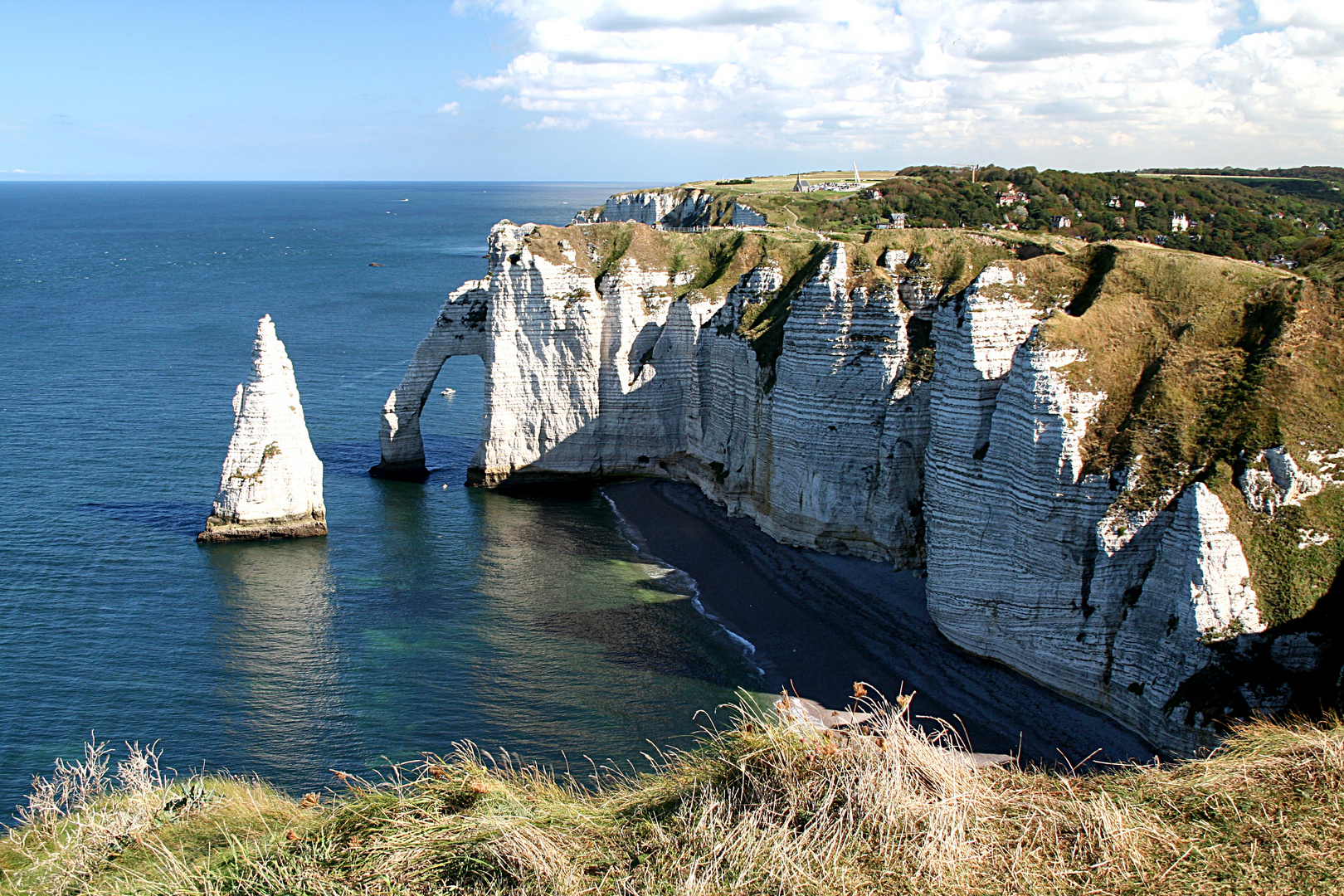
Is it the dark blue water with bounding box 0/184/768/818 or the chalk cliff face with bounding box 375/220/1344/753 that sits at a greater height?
the chalk cliff face with bounding box 375/220/1344/753

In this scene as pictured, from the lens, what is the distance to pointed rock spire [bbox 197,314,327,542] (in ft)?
119

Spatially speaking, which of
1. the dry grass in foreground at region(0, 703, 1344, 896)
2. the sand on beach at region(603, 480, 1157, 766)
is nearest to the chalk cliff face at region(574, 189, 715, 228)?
the sand on beach at region(603, 480, 1157, 766)

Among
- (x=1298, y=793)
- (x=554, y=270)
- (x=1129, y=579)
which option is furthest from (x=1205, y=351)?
(x=554, y=270)

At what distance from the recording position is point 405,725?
24000 millimetres

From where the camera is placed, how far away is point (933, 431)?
2717cm

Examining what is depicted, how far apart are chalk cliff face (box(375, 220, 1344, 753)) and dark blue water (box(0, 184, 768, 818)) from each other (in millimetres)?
5446

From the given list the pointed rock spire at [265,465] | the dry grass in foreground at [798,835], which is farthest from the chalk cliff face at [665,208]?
the dry grass in foreground at [798,835]

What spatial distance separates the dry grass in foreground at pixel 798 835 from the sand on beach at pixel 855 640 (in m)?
7.69

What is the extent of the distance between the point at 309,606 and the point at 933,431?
69.3ft

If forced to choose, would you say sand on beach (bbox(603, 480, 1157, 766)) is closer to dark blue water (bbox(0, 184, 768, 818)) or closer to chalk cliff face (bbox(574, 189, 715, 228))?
dark blue water (bbox(0, 184, 768, 818))

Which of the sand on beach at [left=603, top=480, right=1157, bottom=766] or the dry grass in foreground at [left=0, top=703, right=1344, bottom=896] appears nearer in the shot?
the dry grass in foreground at [left=0, top=703, right=1344, bottom=896]

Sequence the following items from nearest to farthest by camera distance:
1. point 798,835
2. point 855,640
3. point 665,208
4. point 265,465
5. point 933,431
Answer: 1. point 798,835
2. point 933,431
3. point 855,640
4. point 265,465
5. point 665,208

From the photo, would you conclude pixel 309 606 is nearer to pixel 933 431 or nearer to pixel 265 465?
pixel 265 465

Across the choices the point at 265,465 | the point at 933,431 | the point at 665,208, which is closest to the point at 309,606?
the point at 265,465
